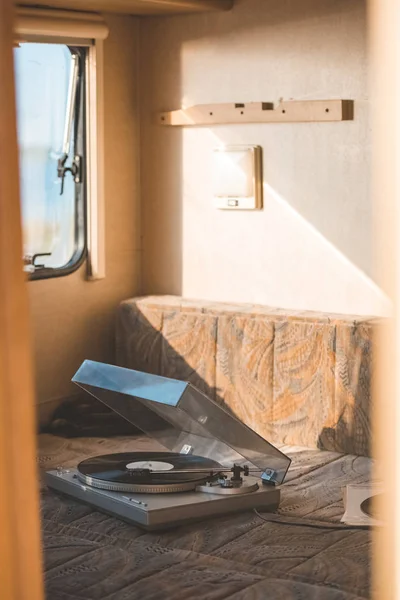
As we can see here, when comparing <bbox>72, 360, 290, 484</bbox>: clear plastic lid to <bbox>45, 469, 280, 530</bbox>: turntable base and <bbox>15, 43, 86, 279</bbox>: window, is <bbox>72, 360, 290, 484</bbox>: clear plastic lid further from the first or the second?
<bbox>15, 43, 86, 279</bbox>: window

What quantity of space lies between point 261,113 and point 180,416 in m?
1.66

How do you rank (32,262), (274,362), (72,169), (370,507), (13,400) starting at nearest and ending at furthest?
(13,400) → (370,507) → (274,362) → (32,262) → (72,169)

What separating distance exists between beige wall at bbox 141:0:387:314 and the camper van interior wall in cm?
5

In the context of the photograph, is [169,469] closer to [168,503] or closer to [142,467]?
[142,467]

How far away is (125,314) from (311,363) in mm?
1026

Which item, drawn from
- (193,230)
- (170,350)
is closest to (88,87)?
(193,230)

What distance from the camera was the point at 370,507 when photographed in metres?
3.20

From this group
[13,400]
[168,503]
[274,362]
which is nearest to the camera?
[13,400]

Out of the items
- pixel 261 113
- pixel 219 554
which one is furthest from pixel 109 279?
pixel 219 554

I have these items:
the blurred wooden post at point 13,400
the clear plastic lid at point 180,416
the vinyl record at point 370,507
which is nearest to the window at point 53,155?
the clear plastic lid at point 180,416

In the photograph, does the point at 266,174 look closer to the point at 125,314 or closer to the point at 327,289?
the point at 327,289

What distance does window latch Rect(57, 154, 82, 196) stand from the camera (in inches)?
177

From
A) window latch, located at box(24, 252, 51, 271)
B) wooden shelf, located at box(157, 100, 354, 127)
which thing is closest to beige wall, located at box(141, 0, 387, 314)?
wooden shelf, located at box(157, 100, 354, 127)

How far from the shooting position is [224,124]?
176 inches
